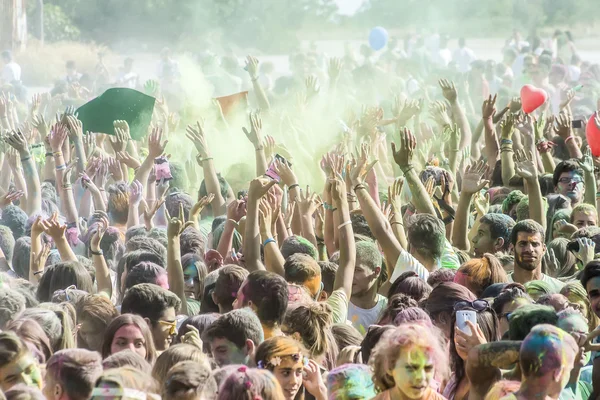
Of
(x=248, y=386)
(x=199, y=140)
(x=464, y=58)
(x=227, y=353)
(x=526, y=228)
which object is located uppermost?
(x=464, y=58)

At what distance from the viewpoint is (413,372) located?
3354 millimetres

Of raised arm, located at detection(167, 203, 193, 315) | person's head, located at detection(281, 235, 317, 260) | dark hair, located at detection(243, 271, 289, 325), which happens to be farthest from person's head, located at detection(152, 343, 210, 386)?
person's head, located at detection(281, 235, 317, 260)

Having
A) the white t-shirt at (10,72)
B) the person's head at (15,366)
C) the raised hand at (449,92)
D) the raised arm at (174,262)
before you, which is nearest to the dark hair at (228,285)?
the raised arm at (174,262)

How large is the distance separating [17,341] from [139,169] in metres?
4.14

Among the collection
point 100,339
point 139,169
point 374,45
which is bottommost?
point 100,339

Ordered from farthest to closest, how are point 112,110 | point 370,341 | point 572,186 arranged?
point 112,110, point 572,186, point 370,341

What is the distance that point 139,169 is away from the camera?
25.2ft

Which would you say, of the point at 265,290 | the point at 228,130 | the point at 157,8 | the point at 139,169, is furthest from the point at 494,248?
the point at 157,8

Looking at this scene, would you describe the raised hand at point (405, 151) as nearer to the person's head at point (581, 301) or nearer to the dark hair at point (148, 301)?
the person's head at point (581, 301)

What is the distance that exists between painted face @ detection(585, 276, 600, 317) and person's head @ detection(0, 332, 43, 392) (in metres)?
2.16

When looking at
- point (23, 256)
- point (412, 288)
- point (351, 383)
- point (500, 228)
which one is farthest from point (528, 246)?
point (23, 256)

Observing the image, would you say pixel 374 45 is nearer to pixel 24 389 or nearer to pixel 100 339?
pixel 100 339

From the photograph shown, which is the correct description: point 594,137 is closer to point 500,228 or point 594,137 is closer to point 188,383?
point 500,228

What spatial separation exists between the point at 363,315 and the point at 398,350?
6.00 ft
